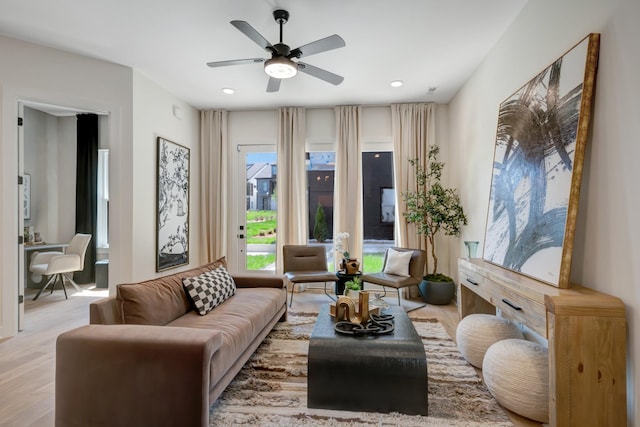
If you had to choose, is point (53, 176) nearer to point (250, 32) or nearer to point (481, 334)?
point (250, 32)

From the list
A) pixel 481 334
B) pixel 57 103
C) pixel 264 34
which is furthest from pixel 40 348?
pixel 481 334

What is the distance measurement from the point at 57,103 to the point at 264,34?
2320mm

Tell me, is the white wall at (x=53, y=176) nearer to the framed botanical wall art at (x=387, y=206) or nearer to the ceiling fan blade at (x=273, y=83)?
the ceiling fan blade at (x=273, y=83)

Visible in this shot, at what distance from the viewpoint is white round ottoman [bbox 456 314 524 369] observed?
2.39 metres

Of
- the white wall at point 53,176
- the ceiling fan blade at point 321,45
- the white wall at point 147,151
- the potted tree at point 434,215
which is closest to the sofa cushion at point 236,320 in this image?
the white wall at point 147,151

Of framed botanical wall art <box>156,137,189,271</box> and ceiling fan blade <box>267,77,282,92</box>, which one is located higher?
ceiling fan blade <box>267,77,282,92</box>

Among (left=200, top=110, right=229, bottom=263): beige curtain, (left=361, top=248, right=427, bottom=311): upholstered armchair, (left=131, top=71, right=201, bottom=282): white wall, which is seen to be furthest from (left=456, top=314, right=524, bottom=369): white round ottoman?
(left=200, top=110, right=229, bottom=263): beige curtain

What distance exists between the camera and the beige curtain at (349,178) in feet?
16.1

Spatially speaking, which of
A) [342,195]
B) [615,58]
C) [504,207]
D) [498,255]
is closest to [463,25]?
[615,58]

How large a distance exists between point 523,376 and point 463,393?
43 cm

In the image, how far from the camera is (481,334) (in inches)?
95.4

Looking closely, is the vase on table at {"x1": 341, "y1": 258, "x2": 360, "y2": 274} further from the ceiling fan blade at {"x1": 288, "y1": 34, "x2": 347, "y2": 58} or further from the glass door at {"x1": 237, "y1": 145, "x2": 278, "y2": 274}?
the ceiling fan blade at {"x1": 288, "y1": 34, "x2": 347, "y2": 58}

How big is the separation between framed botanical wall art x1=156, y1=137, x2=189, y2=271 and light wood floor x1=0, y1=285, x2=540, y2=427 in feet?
3.86

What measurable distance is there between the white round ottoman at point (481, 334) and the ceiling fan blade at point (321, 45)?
7.94 feet
